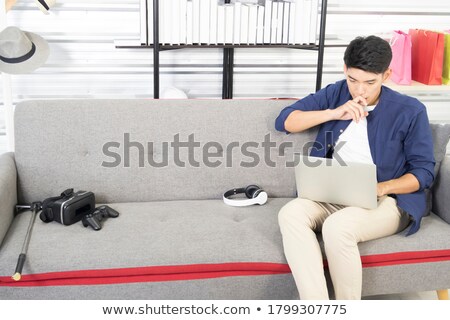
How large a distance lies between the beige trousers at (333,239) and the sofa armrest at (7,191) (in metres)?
0.99

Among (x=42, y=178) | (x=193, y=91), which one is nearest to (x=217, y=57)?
(x=193, y=91)

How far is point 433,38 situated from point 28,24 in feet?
7.38

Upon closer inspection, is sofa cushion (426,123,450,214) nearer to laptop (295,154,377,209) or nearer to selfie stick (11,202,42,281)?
laptop (295,154,377,209)

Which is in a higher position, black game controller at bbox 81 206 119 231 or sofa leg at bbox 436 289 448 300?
black game controller at bbox 81 206 119 231

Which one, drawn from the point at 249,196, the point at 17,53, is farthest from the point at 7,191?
the point at 249,196

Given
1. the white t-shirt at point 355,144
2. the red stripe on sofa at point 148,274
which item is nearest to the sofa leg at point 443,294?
the white t-shirt at point 355,144

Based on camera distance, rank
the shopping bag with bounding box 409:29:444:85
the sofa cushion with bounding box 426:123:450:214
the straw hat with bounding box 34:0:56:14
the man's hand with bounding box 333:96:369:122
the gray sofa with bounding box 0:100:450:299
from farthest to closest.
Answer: the shopping bag with bounding box 409:29:444:85
the straw hat with bounding box 34:0:56:14
the sofa cushion with bounding box 426:123:450:214
the man's hand with bounding box 333:96:369:122
the gray sofa with bounding box 0:100:450:299

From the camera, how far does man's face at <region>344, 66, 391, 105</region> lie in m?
2.17

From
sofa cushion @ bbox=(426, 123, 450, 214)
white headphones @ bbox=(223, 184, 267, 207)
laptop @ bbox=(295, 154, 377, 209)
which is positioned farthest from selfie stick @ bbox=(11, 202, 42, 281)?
sofa cushion @ bbox=(426, 123, 450, 214)

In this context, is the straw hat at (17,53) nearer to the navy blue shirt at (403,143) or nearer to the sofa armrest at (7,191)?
the sofa armrest at (7,191)

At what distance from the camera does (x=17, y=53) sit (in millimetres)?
2711

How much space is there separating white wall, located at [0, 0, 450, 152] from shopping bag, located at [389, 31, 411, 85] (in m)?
0.12

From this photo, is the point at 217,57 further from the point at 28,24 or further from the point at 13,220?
the point at 13,220

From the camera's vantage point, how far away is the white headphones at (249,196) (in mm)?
2406
